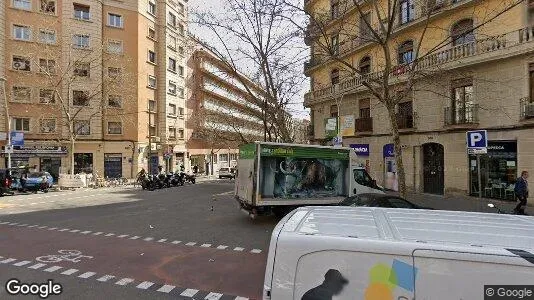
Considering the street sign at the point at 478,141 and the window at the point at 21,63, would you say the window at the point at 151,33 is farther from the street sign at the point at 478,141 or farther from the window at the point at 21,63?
the street sign at the point at 478,141

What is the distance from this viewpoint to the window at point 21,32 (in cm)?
3356

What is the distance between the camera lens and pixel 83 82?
36156 mm

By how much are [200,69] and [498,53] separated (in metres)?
42.9

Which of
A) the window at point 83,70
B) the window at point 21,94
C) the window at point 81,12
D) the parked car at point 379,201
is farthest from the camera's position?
the window at point 81,12

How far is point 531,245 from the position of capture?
2.36 m

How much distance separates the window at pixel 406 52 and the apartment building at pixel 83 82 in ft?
69.2

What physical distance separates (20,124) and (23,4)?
35.5 feet

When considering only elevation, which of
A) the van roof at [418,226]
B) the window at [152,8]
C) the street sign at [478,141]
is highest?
the window at [152,8]

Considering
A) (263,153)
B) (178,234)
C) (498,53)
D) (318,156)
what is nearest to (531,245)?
(178,234)

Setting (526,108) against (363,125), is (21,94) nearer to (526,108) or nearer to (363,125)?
(363,125)

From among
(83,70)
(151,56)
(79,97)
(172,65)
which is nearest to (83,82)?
(83,70)

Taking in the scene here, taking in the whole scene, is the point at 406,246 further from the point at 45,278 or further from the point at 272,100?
the point at 272,100

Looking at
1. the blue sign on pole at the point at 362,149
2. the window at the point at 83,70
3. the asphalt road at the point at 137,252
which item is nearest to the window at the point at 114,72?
the window at the point at 83,70

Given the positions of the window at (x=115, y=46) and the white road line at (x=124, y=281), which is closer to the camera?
the white road line at (x=124, y=281)
